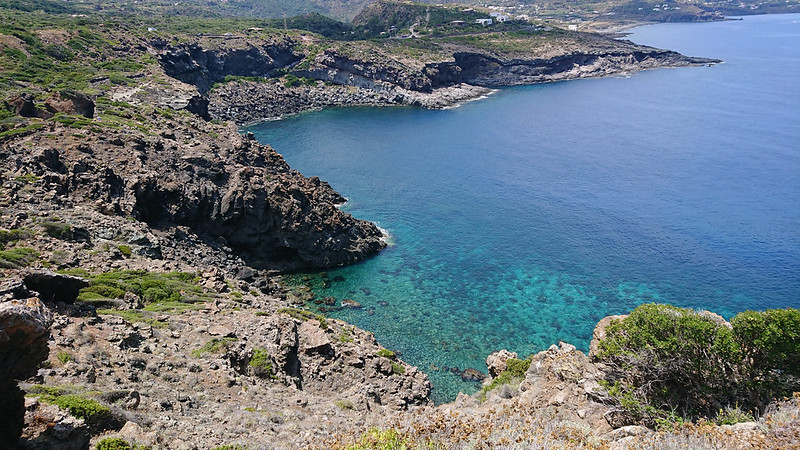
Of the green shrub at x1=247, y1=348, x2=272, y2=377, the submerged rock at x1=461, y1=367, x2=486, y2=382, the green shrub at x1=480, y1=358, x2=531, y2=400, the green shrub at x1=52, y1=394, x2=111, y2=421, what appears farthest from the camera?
the submerged rock at x1=461, y1=367, x2=486, y2=382

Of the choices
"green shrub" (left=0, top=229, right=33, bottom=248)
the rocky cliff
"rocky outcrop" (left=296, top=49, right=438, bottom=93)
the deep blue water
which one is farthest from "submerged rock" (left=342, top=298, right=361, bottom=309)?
"rocky outcrop" (left=296, top=49, right=438, bottom=93)

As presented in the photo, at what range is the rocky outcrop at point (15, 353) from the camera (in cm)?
1098

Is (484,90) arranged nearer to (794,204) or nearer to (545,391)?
(794,204)

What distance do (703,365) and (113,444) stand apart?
2213 cm

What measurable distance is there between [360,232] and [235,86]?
96.5m

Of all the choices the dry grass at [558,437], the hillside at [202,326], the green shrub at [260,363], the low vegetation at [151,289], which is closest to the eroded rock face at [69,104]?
the hillside at [202,326]

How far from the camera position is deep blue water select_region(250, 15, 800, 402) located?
47.4m

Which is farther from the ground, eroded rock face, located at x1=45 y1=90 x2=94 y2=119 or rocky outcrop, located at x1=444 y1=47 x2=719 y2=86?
rocky outcrop, located at x1=444 y1=47 x2=719 y2=86

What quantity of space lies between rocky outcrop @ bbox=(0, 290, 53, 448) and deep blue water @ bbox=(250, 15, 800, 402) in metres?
29.5

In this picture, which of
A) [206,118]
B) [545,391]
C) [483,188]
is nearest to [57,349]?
[545,391]

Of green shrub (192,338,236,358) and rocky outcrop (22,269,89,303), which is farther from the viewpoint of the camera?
green shrub (192,338,236,358)

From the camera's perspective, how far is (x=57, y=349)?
1938 cm

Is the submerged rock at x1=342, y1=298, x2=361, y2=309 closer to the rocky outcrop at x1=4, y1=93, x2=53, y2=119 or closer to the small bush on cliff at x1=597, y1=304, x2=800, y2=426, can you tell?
the small bush on cliff at x1=597, y1=304, x2=800, y2=426

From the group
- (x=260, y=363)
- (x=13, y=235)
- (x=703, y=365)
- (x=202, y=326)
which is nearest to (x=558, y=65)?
(x=703, y=365)
